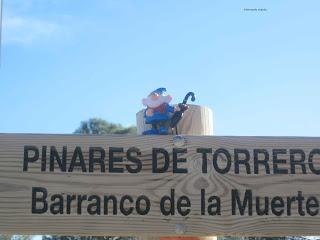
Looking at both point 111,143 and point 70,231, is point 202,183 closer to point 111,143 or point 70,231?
point 111,143

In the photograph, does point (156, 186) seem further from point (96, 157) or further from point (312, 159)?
point (312, 159)

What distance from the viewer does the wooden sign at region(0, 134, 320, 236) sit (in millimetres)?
2855

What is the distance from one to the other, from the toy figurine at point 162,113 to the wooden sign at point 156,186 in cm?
23

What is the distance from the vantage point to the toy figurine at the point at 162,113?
3.19 metres

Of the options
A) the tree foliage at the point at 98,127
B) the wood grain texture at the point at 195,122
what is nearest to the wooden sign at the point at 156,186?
the wood grain texture at the point at 195,122

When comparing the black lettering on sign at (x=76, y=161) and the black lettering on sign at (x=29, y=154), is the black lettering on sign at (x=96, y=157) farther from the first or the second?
the black lettering on sign at (x=29, y=154)

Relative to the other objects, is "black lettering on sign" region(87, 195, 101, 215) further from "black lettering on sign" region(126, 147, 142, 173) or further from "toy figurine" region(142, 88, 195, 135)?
"toy figurine" region(142, 88, 195, 135)

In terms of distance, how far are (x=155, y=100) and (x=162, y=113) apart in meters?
0.07

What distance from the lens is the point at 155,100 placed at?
3.21 meters

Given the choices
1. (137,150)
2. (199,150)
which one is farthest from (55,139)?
(199,150)

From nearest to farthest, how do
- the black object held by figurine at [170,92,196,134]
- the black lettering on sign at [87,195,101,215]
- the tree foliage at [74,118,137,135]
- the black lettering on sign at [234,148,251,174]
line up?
the black lettering on sign at [87,195,101,215], the black lettering on sign at [234,148,251,174], the black object held by figurine at [170,92,196,134], the tree foliage at [74,118,137,135]

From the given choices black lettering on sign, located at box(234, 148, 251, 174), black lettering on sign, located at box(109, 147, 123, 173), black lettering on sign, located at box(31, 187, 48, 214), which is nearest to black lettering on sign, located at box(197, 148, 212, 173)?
black lettering on sign, located at box(234, 148, 251, 174)

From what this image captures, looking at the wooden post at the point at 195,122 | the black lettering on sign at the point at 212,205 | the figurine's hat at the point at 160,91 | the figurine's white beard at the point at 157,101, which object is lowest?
the black lettering on sign at the point at 212,205

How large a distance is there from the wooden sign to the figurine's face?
0.94ft
